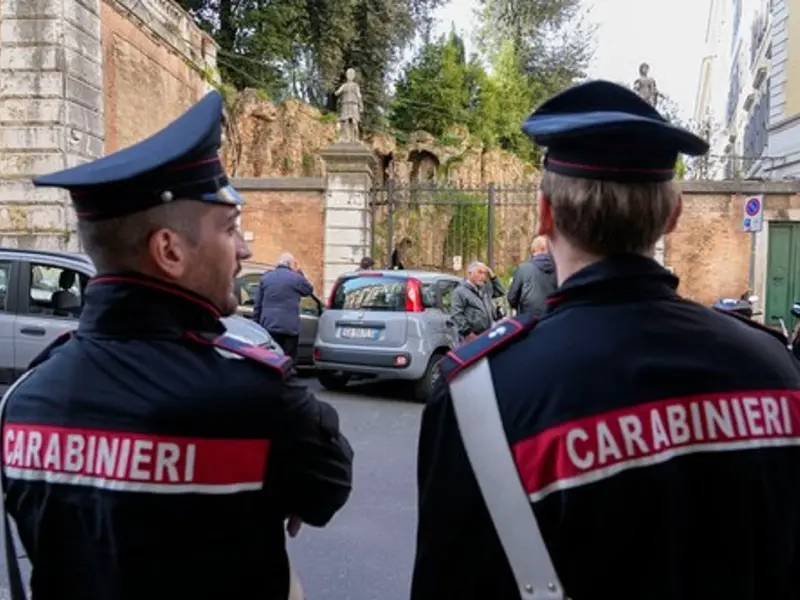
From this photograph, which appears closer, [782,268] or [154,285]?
[154,285]

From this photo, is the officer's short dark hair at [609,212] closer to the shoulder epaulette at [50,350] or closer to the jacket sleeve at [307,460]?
the jacket sleeve at [307,460]

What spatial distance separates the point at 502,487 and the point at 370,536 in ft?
13.9

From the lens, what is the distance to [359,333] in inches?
409

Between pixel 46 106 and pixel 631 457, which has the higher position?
pixel 46 106

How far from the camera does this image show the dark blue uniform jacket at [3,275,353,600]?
5.06 feet

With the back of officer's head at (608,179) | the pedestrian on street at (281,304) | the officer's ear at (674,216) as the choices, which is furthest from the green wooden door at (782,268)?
the back of officer's head at (608,179)

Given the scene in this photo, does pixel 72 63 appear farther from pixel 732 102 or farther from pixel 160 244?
pixel 732 102

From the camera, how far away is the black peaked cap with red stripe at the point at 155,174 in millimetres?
1584

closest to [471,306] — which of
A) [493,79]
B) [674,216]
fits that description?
[674,216]

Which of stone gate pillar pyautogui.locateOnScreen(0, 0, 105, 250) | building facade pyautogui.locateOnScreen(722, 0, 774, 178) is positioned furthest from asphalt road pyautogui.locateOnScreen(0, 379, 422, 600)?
building facade pyautogui.locateOnScreen(722, 0, 774, 178)

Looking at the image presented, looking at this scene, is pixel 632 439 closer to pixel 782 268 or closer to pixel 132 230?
pixel 132 230

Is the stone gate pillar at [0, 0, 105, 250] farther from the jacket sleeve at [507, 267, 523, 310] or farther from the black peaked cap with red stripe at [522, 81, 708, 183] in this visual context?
the black peaked cap with red stripe at [522, 81, 708, 183]

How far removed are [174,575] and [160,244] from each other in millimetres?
660

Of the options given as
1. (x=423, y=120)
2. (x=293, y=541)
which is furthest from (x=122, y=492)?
(x=423, y=120)
